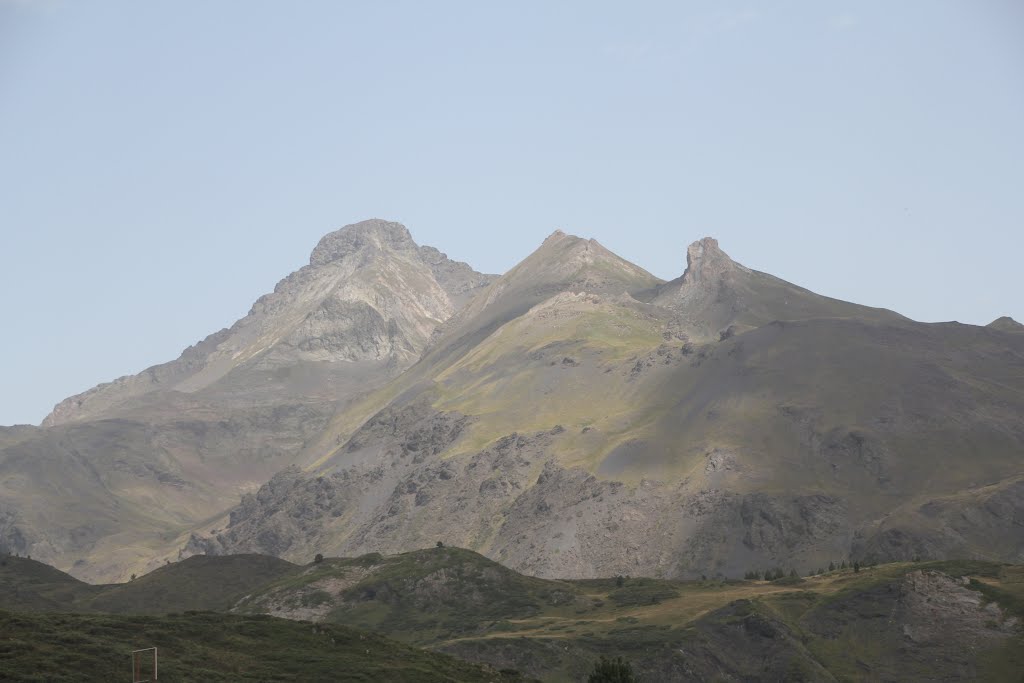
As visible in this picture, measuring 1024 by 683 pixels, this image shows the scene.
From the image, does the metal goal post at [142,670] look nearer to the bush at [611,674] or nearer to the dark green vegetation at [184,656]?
the dark green vegetation at [184,656]

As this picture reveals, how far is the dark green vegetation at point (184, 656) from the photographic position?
15362 centimetres

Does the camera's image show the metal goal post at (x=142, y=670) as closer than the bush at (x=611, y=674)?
Yes

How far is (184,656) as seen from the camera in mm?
173250

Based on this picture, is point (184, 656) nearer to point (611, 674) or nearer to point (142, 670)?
point (142, 670)

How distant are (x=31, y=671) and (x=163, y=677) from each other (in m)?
15.4

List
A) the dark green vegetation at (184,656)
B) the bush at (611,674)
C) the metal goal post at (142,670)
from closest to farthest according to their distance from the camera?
the dark green vegetation at (184,656), the metal goal post at (142,670), the bush at (611,674)

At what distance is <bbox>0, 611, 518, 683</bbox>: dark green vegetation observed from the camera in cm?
15362

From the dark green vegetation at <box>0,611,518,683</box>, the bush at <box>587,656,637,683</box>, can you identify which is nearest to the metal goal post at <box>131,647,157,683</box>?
the dark green vegetation at <box>0,611,518,683</box>

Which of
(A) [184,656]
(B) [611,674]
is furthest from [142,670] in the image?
(B) [611,674]

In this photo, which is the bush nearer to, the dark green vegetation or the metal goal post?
the dark green vegetation

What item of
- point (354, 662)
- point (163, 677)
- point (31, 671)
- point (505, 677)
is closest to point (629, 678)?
point (505, 677)

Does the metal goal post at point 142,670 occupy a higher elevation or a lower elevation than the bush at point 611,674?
higher

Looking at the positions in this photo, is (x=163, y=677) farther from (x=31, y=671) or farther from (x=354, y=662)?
(x=354, y=662)

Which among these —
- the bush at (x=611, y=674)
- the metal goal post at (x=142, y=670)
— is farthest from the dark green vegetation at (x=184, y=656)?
the bush at (x=611, y=674)
